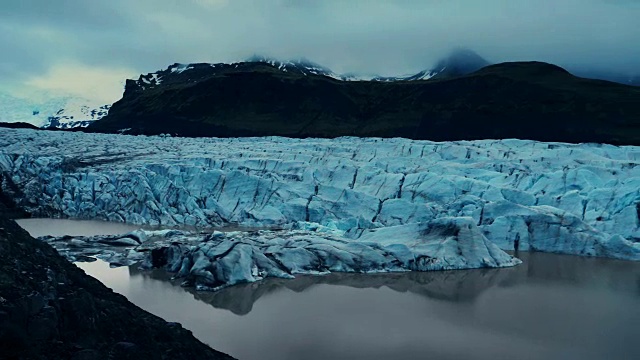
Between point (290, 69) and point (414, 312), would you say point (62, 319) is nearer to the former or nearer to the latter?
point (414, 312)

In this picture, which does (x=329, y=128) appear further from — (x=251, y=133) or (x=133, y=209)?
(x=133, y=209)

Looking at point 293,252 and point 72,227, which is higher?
point 293,252

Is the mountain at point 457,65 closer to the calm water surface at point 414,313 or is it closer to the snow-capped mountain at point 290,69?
the snow-capped mountain at point 290,69

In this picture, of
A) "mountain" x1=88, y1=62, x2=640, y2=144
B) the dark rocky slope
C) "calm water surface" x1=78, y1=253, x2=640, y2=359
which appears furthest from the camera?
"mountain" x1=88, y1=62, x2=640, y2=144

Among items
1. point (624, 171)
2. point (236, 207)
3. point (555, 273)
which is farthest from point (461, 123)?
point (555, 273)

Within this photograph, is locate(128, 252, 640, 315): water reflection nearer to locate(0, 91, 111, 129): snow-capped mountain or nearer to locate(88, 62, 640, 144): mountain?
locate(88, 62, 640, 144): mountain

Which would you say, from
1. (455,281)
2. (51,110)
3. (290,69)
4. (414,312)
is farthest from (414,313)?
(51,110)

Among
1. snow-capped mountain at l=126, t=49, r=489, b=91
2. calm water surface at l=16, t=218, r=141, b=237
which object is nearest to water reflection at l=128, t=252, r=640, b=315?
calm water surface at l=16, t=218, r=141, b=237
